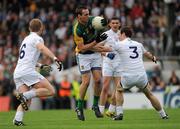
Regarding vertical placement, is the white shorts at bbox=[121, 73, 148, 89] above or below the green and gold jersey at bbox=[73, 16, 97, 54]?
below

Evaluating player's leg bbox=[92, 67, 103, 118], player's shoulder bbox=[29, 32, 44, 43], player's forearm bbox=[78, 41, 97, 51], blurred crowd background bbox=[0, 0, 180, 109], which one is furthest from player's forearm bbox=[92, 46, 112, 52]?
blurred crowd background bbox=[0, 0, 180, 109]

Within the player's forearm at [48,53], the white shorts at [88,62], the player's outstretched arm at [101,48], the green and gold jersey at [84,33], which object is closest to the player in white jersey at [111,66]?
the white shorts at [88,62]

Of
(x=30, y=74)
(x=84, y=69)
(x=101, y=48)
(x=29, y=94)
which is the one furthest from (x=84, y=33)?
(x=29, y=94)

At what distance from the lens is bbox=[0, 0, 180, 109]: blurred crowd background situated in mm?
31906

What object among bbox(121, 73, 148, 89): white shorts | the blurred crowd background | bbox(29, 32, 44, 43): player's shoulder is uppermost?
bbox(29, 32, 44, 43): player's shoulder

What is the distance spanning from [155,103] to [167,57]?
1403cm

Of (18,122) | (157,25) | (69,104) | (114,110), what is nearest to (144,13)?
(157,25)

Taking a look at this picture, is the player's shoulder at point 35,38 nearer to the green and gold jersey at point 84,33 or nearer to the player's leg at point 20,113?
the player's leg at point 20,113

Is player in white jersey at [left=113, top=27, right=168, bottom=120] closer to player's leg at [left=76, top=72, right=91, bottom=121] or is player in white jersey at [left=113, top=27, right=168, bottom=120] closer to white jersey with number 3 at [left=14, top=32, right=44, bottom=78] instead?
player's leg at [left=76, top=72, right=91, bottom=121]

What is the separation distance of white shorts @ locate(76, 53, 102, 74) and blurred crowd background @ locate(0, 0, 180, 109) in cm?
1088

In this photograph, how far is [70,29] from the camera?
115 feet

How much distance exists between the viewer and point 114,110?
1978 cm

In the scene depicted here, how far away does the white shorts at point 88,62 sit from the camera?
62.6 ft

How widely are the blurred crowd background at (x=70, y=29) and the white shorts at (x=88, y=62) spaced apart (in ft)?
35.7
